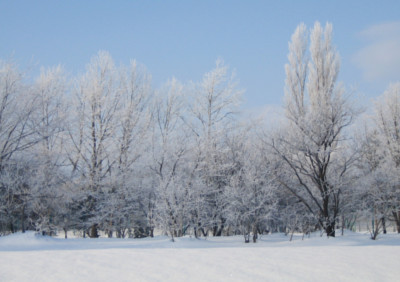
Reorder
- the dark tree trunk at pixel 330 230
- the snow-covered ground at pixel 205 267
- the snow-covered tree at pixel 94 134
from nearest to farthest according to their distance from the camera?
the snow-covered ground at pixel 205 267 < the dark tree trunk at pixel 330 230 < the snow-covered tree at pixel 94 134

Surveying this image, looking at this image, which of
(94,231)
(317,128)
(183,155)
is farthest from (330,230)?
(94,231)

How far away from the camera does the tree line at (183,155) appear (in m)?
17.8

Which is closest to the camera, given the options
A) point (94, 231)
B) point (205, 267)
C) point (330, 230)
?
point (205, 267)

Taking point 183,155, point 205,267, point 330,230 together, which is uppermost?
point 183,155

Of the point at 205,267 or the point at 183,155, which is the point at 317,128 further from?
the point at 205,267

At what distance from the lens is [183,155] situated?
21156mm

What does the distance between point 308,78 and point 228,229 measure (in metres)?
11.0

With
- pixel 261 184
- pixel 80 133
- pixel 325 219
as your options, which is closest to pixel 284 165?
pixel 261 184

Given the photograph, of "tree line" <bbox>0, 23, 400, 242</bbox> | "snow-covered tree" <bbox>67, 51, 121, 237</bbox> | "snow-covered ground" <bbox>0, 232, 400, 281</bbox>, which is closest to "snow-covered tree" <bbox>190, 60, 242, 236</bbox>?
"tree line" <bbox>0, 23, 400, 242</bbox>

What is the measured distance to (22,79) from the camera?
62.6 ft

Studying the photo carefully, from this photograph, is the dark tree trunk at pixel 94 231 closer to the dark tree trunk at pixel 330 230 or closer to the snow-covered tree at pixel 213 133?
the snow-covered tree at pixel 213 133

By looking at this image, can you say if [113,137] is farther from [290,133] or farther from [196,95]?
[290,133]

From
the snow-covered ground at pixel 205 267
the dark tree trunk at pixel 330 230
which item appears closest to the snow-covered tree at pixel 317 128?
the dark tree trunk at pixel 330 230

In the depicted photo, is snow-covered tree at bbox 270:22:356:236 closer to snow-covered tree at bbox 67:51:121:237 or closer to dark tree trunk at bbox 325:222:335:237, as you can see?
dark tree trunk at bbox 325:222:335:237
